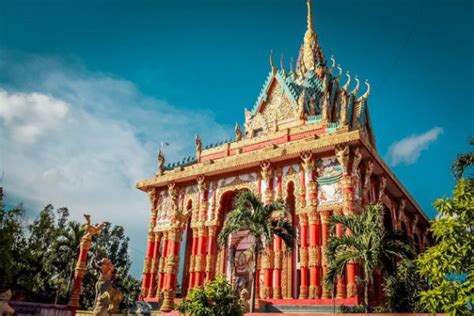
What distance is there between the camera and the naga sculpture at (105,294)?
35.1ft

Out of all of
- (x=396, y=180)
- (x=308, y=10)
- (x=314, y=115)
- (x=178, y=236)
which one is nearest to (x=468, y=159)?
(x=178, y=236)

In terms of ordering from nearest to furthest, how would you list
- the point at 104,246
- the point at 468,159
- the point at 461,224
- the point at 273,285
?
the point at 461,224 < the point at 468,159 < the point at 273,285 < the point at 104,246

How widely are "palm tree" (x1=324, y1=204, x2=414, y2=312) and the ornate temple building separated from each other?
4.20 meters

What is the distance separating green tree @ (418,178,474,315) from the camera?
26.1 feet

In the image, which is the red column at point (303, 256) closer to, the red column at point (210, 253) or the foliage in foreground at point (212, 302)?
the red column at point (210, 253)

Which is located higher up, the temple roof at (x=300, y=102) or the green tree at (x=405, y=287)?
the temple roof at (x=300, y=102)

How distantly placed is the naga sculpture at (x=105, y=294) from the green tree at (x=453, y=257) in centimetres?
765

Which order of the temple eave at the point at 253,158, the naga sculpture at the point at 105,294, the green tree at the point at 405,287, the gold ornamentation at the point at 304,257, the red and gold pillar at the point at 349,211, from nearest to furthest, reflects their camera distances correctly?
1. the naga sculpture at the point at 105,294
2. the green tree at the point at 405,287
3. the red and gold pillar at the point at 349,211
4. the gold ornamentation at the point at 304,257
5. the temple eave at the point at 253,158

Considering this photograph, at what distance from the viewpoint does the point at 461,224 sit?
8.50 metres

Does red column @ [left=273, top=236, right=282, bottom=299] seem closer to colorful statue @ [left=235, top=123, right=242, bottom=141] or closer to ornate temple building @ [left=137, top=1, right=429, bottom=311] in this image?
ornate temple building @ [left=137, top=1, right=429, bottom=311]

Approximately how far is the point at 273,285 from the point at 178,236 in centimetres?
535

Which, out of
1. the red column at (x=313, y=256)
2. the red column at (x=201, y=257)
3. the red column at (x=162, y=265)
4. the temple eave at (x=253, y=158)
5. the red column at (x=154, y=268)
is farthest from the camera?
the red column at (x=154, y=268)

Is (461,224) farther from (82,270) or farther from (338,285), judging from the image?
(82,270)

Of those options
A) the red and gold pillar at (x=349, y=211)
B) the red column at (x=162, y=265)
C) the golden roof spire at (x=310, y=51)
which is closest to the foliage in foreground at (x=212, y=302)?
the red and gold pillar at (x=349, y=211)
